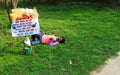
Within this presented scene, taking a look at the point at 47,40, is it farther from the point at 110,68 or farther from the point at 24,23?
the point at 110,68

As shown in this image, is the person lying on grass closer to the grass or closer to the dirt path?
the grass

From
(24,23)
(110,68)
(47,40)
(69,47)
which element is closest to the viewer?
(110,68)

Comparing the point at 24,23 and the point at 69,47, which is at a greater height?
the point at 24,23

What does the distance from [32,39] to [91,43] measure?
5.26 feet

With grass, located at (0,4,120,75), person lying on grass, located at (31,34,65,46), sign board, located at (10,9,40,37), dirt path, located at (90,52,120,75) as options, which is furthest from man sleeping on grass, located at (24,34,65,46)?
dirt path, located at (90,52,120,75)

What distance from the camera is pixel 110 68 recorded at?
7.06 meters

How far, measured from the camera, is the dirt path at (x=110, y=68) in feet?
22.2

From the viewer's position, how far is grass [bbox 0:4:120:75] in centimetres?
695

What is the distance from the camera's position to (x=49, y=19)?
11.6 metres

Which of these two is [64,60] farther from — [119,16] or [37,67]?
[119,16]

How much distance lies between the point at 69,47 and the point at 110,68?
1547mm

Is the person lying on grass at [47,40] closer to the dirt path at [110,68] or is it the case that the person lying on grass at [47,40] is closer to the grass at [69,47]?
the grass at [69,47]

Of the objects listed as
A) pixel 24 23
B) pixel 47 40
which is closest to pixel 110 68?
pixel 47 40

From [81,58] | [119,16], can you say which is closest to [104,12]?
[119,16]
